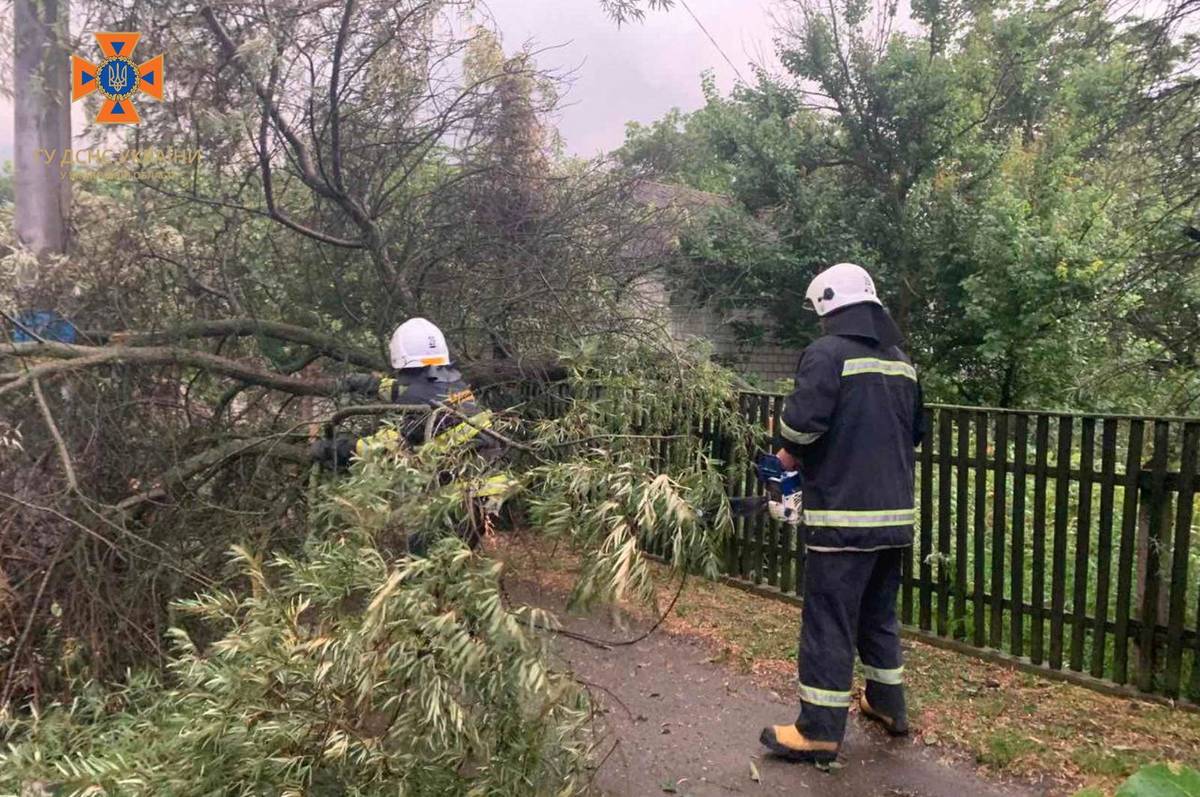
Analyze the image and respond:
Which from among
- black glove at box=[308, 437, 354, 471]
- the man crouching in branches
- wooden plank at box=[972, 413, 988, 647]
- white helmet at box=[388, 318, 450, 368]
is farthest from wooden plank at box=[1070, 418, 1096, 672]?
black glove at box=[308, 437, 354, 471]

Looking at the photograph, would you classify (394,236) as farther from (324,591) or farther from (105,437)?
(324,591)

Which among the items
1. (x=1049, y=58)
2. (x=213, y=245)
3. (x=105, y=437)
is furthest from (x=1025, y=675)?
(x=1049, y=58)

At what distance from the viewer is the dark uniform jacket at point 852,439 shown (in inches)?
127

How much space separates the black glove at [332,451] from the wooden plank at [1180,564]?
3.76m

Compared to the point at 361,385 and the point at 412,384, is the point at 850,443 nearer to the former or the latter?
the point at 412,384

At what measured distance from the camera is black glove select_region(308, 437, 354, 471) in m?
4.15

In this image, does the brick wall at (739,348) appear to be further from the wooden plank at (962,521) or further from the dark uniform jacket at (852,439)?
the dark uniform jacket at (852,439)

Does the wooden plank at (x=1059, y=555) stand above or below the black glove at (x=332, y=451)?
below

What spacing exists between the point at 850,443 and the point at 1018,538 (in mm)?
1364

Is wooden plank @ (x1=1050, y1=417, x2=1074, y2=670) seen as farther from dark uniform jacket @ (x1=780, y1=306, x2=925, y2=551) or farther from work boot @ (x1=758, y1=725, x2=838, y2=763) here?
work boot @ (x1=758, y1=725, x2=838, y2=763)

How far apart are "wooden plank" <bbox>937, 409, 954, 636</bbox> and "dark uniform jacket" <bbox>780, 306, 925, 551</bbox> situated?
3.58 ft

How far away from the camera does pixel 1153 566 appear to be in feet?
11.8

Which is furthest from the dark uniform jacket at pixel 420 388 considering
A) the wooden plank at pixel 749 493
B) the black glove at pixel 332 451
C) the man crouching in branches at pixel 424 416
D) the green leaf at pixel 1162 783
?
the green leaf at pixel 1162 783

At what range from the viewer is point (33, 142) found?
5594 mm
